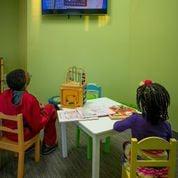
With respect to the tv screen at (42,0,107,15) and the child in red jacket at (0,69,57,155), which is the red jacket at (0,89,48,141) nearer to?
the child in red jacket at (0,69,57,155)

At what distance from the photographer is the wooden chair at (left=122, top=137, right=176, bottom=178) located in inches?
69.2

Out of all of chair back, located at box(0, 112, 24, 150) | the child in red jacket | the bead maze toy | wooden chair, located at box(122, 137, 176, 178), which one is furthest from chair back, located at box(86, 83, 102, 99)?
wooden chair, located at box(122, 137, 176, 178)

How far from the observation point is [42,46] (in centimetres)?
411

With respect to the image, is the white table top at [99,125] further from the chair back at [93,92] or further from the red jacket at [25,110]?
the chair back at [93,92]

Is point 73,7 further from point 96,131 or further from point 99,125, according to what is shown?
point 96,131

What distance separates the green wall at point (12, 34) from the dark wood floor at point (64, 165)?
1.89 metres

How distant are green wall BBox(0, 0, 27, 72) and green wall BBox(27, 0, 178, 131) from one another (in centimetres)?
37

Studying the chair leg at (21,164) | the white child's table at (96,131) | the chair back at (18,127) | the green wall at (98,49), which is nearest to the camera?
the white child's table at (96,131)

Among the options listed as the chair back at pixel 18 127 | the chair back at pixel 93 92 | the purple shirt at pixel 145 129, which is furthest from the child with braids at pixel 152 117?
the chair back at pixel 93 92

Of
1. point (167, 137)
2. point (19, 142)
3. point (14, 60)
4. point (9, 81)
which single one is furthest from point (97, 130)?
point (14, 60)

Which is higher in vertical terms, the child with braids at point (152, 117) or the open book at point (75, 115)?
the child with braids at point (152, 117)

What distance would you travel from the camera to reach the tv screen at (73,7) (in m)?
3.98

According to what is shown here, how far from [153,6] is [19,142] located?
8.05ft

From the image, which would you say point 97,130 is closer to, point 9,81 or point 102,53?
point 9,81
